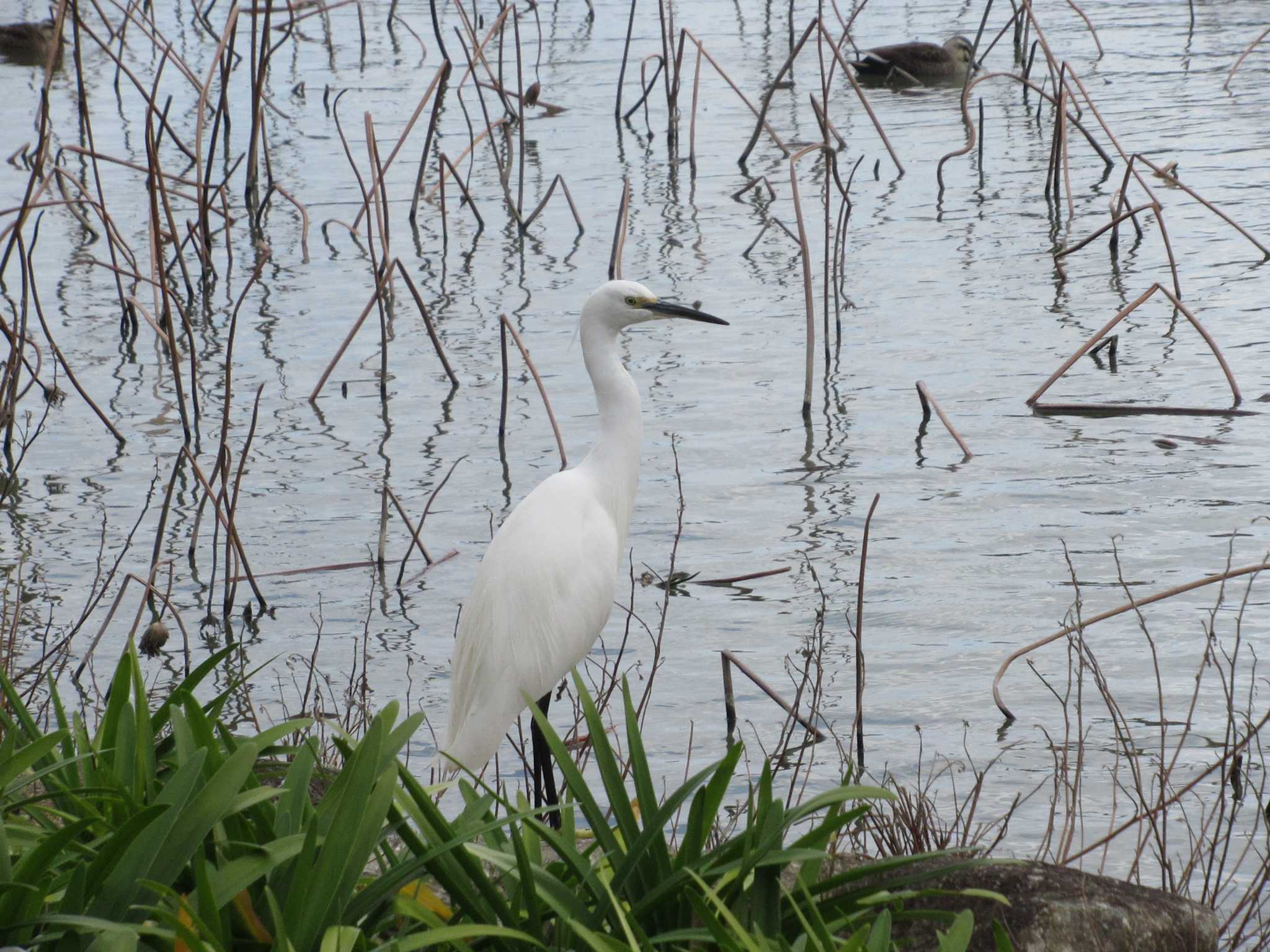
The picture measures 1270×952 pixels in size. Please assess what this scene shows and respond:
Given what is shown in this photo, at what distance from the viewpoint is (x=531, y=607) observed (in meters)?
4.02

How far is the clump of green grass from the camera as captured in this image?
2.25 metres

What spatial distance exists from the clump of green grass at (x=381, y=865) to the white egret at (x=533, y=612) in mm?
1255

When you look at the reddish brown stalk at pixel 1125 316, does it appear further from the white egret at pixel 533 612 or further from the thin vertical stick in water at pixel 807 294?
the white egret at pixel 533 612

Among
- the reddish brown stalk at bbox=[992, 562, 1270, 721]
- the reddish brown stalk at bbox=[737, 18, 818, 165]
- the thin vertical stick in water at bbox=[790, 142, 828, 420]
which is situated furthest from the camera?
the reddish brown stalk at bbox=[737, 18, 818, 165]

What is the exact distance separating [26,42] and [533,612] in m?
15.4

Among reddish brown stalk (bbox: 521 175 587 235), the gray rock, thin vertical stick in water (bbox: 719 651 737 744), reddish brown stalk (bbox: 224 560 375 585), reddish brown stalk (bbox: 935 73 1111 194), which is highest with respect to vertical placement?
reddish brown stalk (bbox: 935 73 1111 194)

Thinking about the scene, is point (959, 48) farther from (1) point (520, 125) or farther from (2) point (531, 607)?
(2) point (531, 607)

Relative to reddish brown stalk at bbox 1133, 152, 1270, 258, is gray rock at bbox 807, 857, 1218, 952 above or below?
below

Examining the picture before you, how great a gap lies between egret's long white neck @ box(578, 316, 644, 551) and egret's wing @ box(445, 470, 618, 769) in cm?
20

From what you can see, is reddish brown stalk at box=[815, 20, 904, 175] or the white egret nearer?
the white egret

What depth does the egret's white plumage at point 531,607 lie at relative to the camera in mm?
3986

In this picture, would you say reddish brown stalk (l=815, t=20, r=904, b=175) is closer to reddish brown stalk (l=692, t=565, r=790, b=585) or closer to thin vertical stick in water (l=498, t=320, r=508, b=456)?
thin vertical stick in water (l=498, t=320, r=508, b=456)

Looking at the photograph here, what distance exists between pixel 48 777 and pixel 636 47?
14.3 metres

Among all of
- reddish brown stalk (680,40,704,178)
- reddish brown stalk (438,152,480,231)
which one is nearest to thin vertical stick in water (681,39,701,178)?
reddish brown stalk (680,40,704,178)
